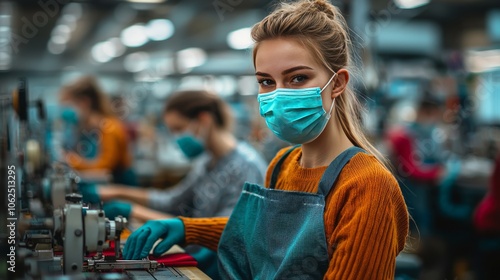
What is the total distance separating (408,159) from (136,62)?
1228 cm

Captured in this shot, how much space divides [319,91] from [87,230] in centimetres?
68

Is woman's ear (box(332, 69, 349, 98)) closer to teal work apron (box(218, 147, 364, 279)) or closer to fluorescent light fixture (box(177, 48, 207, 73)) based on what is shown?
teal work apron (box(218, 147, 364, 279))

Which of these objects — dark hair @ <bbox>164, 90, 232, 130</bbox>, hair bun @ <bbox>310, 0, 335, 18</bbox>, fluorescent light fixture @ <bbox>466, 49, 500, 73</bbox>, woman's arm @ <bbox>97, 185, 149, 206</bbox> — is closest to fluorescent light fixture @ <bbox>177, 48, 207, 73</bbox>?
fluorescent light fixture @ <bbox>466, 49, 500, 73</bbox>

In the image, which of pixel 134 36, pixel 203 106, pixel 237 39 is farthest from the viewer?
pixel 134 36

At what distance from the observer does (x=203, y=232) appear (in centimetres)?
190

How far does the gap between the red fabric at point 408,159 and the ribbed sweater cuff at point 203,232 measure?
11.8ft

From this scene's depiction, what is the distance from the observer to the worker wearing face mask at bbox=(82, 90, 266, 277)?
9.41 ft

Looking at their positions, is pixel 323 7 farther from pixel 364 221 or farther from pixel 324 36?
pixel 364 221

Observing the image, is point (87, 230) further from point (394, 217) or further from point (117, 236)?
point (394, 217)

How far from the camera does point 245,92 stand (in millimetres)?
14125

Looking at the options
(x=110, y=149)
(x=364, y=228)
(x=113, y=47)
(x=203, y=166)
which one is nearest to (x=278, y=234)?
(x=364, y=228)

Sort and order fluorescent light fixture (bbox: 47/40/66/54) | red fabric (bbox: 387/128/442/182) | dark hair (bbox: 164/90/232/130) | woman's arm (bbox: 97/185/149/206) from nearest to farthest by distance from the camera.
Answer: dark hair (bbox: 164/90/232/130), woman's arm (bbox: 97/185/149/206), red fabric (bbox: 387/128/442/182), fluorescent light fixture (bbox: 47/40/66/54)

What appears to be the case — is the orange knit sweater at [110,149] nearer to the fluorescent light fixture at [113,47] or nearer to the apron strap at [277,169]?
the apron strap at [277,169]

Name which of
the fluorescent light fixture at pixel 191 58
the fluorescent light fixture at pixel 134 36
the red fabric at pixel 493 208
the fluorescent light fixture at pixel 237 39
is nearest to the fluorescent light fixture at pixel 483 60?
the fluorescent light fixture at pixel 237 39
